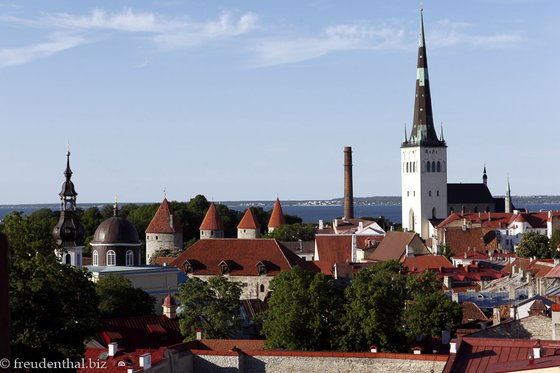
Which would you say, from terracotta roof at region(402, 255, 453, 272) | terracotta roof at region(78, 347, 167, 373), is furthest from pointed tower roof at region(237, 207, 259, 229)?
terracotta roof at region(78, 347, 167, 373)

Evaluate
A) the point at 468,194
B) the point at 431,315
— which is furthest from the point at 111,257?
the point at 468,194

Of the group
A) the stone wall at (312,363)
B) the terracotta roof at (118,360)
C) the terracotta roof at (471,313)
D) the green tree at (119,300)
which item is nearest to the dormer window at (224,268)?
the green tree at (119,300)

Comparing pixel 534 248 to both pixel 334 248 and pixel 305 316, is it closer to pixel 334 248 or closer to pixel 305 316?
pixel 334 248

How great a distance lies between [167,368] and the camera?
29.1 m

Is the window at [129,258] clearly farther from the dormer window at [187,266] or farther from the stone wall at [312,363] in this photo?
the stone wall at [312,363]

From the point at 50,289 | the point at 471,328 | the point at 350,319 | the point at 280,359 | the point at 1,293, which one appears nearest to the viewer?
the point at 1,293

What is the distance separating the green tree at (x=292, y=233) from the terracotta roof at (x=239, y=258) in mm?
38656

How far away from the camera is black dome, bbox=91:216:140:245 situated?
192 ft

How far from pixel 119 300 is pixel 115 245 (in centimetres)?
1259

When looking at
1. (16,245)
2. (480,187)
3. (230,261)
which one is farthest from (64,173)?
(480,187)

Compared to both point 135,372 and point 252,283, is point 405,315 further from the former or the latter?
point 252,283

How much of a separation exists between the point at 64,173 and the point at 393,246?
37.0 meters

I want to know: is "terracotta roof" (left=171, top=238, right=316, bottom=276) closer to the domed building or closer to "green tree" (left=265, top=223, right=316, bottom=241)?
the domed building

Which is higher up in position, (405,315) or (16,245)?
(16,245)
